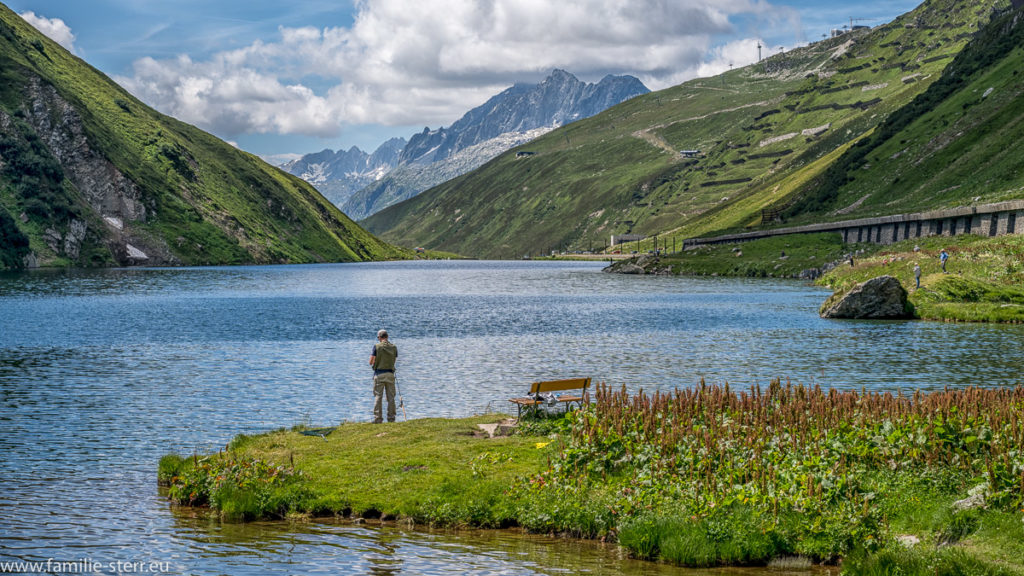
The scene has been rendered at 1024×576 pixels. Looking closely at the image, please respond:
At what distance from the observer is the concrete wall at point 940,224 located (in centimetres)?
12756

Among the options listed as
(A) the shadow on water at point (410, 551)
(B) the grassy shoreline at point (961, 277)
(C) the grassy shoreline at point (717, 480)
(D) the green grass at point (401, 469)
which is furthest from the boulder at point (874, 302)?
(A) the shadow on water at point (410, 551)

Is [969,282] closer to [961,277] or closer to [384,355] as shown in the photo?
[961,277]

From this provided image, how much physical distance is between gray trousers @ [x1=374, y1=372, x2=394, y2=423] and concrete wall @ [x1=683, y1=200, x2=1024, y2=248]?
111 meters

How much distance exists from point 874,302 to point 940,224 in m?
79.1

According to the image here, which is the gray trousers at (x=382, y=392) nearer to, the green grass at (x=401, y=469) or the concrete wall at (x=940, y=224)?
the green grass at (x=401, y=469)

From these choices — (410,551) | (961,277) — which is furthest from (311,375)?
(961,277)

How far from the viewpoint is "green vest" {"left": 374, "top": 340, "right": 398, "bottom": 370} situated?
1427 inches

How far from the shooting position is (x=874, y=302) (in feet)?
285

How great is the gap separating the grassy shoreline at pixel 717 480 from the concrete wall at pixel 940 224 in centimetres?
11307

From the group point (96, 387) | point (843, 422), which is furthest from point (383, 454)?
point (96, 387)

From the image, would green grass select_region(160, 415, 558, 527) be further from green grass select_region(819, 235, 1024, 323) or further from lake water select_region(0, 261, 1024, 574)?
green grass select_region(819, 235, 1024, 323)

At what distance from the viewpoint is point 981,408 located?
24.2 meters

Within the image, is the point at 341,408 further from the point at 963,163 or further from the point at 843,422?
the point at 963,163

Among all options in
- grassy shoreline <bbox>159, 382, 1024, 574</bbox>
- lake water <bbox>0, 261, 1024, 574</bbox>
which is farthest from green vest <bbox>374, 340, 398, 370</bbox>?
grassy shoreline <bbox>159, 382, 1024, 574</bbox>
